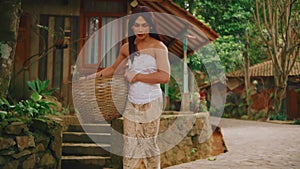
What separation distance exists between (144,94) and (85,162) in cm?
300

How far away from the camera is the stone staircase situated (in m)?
4.91

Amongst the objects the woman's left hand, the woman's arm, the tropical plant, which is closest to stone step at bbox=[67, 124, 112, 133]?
the woman's arm

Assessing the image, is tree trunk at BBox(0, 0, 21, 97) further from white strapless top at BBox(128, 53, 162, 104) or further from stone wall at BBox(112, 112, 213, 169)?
white strapless top at BBox(128, 53, 162, 104)

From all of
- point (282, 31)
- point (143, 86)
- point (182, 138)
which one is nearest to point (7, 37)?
Result: point (143, 86)

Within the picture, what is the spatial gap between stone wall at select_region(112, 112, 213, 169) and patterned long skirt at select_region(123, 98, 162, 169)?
2.64 meters

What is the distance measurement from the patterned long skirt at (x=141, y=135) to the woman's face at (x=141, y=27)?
0.46 meters

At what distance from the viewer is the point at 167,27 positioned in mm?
7961

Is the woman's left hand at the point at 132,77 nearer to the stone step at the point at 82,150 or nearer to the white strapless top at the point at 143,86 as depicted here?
the white strapless top at the point at 143,86

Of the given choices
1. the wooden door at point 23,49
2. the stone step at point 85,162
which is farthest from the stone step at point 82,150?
the wooden door at point 23,49

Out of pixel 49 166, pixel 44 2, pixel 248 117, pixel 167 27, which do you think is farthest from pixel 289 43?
pixel 49 166

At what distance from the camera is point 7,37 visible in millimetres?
4203

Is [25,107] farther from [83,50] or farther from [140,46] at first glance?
[83,50]

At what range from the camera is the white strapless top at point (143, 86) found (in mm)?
2258

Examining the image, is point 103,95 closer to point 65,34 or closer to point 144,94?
point 144,94
